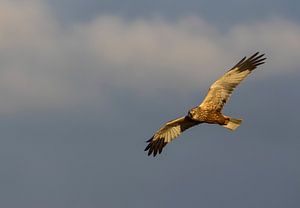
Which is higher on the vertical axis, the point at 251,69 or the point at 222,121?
the point at 251,69

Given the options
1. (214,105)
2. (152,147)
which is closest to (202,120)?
(214,105)

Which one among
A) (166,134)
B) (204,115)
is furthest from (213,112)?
(166,134)

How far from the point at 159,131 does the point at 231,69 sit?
6031 millimetres

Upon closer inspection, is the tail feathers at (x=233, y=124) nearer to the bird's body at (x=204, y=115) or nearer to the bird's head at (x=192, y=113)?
the bird's body at (x=204, y=115)

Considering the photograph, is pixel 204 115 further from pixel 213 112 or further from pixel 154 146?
pixel 154 146

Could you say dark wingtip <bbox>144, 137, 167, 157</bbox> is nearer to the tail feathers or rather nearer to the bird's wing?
the bird's wing

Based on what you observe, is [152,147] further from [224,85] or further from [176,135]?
[224,85]

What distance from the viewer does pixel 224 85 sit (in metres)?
41.2

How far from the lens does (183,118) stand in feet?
134

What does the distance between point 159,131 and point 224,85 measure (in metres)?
5.04

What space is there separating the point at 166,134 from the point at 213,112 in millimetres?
3638

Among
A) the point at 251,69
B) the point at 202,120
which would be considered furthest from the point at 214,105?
the point at 251,69

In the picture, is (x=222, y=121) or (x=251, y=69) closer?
(x=222, y=121)

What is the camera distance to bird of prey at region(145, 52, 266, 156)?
39.9 metres
